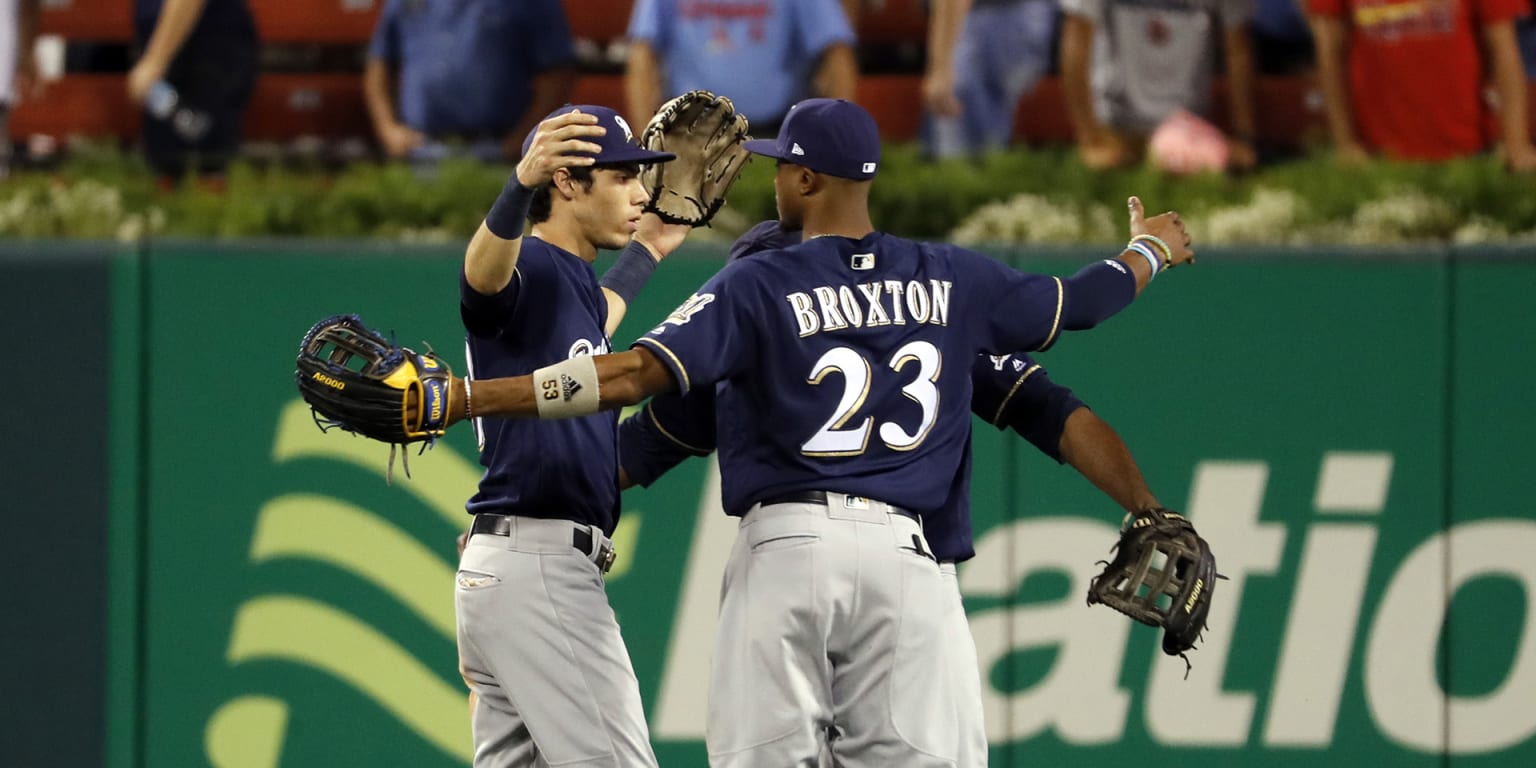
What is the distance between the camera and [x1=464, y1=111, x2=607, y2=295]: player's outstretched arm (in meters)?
3.87

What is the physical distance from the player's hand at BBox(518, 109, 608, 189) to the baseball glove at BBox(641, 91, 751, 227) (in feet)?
2.81

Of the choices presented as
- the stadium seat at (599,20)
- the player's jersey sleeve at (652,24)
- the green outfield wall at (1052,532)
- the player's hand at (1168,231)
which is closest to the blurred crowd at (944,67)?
the player's jersey sleeve at (652,24)

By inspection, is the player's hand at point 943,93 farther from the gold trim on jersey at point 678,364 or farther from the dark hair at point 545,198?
the gold trim on jersey at point 678,364

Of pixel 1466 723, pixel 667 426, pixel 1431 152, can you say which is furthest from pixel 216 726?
pixel 1431 152

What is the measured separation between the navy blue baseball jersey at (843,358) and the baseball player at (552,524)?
1.14ft

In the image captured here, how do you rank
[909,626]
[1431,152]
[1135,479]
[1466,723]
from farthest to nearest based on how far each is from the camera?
[1431,152] < [1466,723] < [1135,479] < [909,626]

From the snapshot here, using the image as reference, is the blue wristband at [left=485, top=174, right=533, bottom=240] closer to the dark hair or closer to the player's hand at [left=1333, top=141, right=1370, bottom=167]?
the dark hair

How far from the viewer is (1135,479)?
4613mm

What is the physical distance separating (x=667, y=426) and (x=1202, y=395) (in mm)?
2049

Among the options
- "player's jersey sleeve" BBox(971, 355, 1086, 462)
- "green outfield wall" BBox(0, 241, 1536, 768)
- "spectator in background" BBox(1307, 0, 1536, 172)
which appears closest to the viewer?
"player's jersey sleeve" BBox(971, 355, 1086, 462)

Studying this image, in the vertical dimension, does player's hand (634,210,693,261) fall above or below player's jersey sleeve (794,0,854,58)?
below

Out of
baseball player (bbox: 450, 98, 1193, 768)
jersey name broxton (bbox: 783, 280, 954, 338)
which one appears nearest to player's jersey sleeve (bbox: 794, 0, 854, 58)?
baseball player (bbox: 450, 98, 1193, 768)

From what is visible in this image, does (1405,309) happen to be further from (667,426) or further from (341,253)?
(341,253)

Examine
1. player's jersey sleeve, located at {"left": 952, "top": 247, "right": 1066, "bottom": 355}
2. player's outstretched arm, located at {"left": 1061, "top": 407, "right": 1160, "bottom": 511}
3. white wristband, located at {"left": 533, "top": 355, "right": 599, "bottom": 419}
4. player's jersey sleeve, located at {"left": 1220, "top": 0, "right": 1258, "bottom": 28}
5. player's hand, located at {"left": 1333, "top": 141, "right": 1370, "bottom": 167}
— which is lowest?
player's outstretched arm, located at {"left": 1061, "top": 407, "right": 1160, "bottom": 511}
